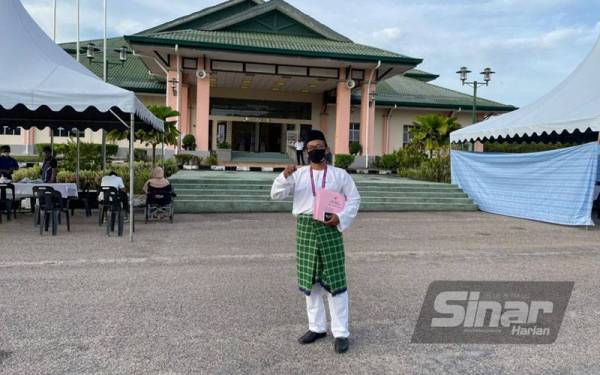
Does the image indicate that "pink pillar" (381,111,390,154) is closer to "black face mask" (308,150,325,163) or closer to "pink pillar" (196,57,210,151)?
"pink pillar" (196,57,210,151)

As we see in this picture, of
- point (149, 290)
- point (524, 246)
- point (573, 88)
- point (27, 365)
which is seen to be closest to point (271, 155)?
point (573, 88)

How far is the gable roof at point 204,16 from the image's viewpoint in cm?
2850

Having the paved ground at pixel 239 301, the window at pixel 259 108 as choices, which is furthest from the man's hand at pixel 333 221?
the window at pixel 259 108

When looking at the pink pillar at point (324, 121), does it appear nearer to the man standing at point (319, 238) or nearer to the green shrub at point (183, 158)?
the green shrub at point (183, 158)

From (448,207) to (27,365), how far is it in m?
12.3

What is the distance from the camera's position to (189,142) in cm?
2352

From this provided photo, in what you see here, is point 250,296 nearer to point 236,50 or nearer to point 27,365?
point 27,365

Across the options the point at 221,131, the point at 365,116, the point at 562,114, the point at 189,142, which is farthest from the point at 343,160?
the point at 562,114

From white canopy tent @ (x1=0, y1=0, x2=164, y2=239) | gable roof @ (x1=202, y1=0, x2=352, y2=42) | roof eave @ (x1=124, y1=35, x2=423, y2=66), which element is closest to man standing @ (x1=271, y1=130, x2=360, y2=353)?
white canopy tent @ (x1=0, y1=0, x2=164, y2=239)

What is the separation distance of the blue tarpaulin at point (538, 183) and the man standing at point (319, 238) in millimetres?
8883

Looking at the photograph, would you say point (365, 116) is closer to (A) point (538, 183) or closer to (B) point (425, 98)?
(B) point (425, 98)

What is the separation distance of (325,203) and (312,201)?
129 millimetres

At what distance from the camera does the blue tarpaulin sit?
10898 millimetres

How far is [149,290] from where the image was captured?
546 centimetres
